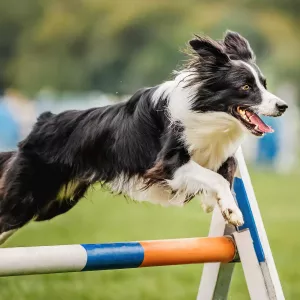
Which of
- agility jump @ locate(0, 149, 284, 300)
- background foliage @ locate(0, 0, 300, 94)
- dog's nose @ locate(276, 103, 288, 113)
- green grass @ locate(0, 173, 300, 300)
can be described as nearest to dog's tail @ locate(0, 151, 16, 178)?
green grass @ locate(0, 173, 300, 300)

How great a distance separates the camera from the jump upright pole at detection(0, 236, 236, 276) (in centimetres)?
378

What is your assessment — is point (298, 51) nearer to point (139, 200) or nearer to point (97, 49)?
point (97, 49)

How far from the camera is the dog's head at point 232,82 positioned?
14.9 feet

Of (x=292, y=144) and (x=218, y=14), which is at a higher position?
(x=218, y=14)

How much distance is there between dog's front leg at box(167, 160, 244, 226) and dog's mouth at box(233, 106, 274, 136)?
301 mm

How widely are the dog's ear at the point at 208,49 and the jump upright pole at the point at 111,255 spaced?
952 mm

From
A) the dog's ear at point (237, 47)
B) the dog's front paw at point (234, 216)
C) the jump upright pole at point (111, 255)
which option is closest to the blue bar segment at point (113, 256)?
the jump upright pole at point (111, 255)

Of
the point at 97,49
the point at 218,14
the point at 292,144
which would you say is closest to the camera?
the point at 292,144

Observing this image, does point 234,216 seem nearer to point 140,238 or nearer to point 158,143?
point 158,143

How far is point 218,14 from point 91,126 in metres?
33.0

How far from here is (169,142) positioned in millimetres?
4695

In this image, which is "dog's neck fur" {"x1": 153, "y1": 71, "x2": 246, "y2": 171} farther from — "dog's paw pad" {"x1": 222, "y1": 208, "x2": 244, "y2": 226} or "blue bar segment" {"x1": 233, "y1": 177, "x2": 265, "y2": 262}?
"dog's paw pad" {"x1": 222, "y1": 208, "x2": 244, "y2": 226}

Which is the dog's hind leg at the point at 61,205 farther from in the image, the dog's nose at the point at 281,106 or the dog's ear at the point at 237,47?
the dog's nose at the point at 281,106

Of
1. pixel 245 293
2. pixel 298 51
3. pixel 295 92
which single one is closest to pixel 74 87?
pixel 295 92
